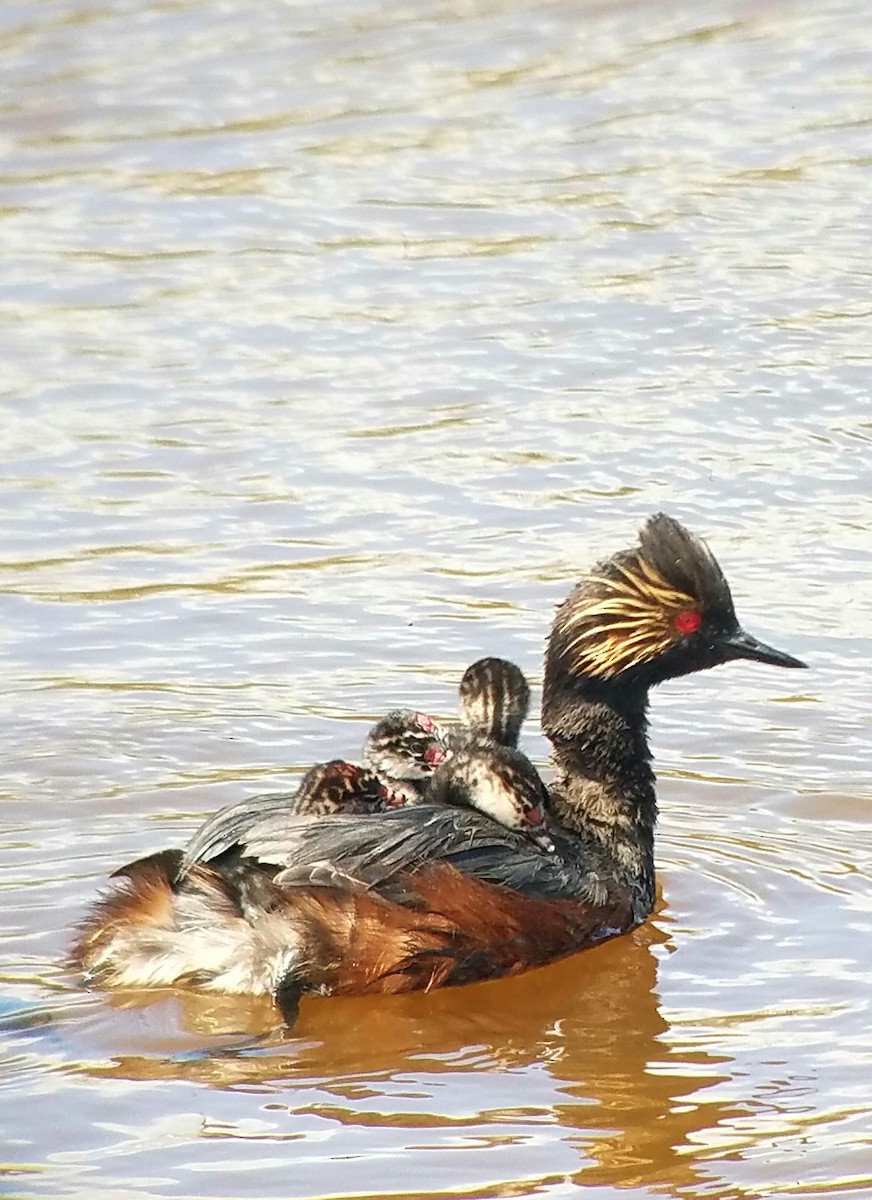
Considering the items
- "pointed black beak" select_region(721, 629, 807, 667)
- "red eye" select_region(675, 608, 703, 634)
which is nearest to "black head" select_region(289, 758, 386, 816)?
"red eye" select_region(675, 608, 703, 634)

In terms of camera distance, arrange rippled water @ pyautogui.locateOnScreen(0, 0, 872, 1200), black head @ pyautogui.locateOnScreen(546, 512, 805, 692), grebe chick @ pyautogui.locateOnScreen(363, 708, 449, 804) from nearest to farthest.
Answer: rippled water @ pyautogui.locateOnScreen(0, 0, 872, 1200), grebe chick @ pyautogui.locateOnScreen(363, 708, 449, 804), black head @ pyautogui.locateOnScreen(546, 512, 805, 692)

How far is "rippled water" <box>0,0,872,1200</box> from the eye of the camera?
6.10 metres

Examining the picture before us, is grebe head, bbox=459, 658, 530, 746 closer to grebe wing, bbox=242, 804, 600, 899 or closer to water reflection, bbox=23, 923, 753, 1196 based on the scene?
grebe wing, bbox=242, 804, 600, 899

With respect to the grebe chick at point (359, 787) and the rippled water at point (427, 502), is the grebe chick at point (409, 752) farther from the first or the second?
the rippled water at point (427, 502)

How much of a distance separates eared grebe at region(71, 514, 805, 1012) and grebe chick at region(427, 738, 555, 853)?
45 millimetres

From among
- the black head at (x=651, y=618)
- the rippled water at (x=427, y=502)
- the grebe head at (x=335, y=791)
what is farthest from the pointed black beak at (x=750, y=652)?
the grebe head at (x=335, y=791)


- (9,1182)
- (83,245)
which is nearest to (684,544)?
(9,1182)

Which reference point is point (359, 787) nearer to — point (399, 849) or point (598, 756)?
point (399, 849)

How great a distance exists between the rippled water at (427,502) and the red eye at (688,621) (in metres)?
0.72

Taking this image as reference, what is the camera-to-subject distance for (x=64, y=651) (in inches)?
359

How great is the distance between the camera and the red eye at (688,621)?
298 inches

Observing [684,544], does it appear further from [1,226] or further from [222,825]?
[1,226]

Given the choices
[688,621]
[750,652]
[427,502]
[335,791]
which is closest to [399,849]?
[335,791]

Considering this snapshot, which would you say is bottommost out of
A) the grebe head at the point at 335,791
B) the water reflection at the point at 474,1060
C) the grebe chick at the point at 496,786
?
the water reflection at the point at 474,1060
